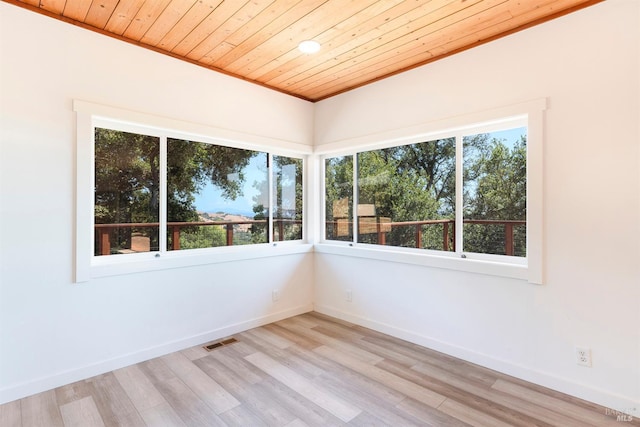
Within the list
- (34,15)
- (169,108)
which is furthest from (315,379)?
(34,15)

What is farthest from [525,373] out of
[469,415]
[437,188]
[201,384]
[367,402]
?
[201,384]

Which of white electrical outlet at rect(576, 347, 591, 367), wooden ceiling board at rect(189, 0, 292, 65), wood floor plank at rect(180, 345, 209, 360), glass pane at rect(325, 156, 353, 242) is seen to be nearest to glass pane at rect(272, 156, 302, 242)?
glass pane at rect(325, 156, 353, 242)

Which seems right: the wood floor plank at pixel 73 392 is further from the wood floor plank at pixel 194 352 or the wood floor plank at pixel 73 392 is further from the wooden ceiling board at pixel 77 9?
the wooden ceiling board at pixel 77 9

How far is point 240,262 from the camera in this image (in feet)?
11.1

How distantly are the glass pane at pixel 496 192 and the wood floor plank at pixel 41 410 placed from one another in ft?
10.5

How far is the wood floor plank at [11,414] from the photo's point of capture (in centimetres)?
195

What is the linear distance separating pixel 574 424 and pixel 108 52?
408 cm

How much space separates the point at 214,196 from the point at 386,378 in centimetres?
227

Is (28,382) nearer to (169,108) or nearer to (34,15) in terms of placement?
(169,108)

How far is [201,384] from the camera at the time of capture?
7.84 ft

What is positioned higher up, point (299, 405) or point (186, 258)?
point (186, 258)

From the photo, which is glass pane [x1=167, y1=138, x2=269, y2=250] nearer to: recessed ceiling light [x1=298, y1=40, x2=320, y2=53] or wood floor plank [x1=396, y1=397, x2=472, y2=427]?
recessed ceiling light [x1=298, y1=40, x2=320, y2=53]

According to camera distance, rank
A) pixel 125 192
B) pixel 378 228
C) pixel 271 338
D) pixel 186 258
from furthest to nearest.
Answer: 1. pixel 378 228
2. pixel 271 338
3. pixel 186 258
4. pixel 125 192

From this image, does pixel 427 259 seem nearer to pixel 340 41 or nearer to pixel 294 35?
pixel 340 41
